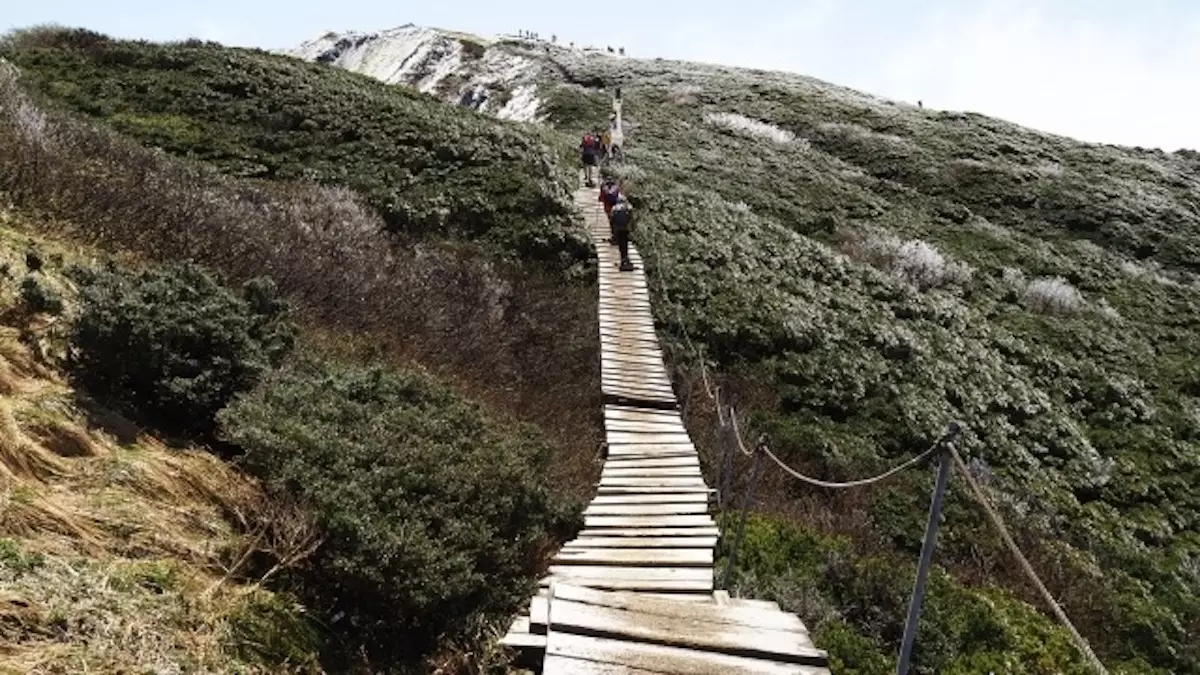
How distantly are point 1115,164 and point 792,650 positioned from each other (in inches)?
1924

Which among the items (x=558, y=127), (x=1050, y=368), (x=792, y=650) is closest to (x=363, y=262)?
(x=792, y=650)

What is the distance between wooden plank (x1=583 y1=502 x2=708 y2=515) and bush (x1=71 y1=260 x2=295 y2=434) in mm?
3822

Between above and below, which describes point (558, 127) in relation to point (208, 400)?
above

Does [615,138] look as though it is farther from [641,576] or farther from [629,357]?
[641,576]

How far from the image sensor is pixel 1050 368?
67.9 ft

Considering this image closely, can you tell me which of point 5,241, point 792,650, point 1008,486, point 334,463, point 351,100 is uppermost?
point 351,100

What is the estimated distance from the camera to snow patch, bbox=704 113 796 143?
43.0 m

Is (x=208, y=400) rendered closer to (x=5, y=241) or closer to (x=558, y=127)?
(x=5, y=241)

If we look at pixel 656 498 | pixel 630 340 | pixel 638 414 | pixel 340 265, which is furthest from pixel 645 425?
pixel 340 265

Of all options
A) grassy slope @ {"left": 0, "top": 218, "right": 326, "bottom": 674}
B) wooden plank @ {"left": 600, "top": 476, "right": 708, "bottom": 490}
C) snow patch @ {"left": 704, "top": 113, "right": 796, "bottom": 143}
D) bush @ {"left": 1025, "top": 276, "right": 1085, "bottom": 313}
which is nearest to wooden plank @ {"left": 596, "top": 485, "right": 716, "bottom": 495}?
wooden plank @ {"left": 600, "top": 476, "right": 708, "bottom": 490}

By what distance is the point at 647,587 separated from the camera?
753cm

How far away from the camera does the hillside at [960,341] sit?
12586 millimetres

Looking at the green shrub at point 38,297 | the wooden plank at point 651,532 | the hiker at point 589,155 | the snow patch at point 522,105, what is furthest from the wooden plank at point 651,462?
the snow patch at point 522,105

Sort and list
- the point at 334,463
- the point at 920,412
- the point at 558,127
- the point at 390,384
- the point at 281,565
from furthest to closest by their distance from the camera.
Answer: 1. the point at 558,127
2. the point at 920,412
3. the point at 390,384
4. the point at 334,463
5. the point at 281,565
